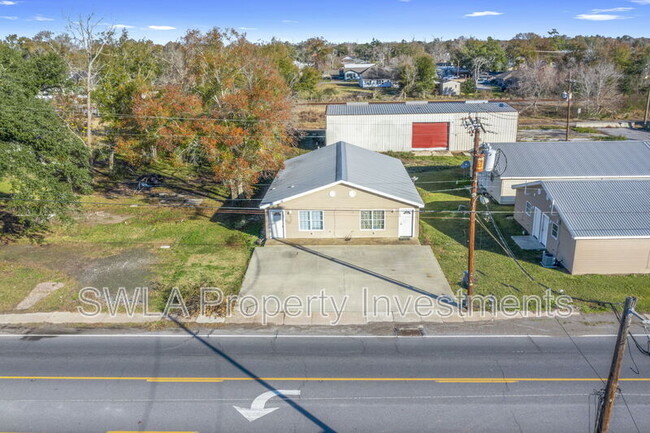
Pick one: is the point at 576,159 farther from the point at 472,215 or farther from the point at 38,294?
the point at 38,294

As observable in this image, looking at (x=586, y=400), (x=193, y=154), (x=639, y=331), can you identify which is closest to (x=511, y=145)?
(x=639, y=331)

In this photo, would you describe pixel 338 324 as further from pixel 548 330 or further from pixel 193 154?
pixel 193 154

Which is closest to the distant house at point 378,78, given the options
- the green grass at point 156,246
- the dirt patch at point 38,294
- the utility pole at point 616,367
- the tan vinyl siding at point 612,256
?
the green grass at point 156,246

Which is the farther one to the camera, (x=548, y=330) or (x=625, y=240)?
(x=625, y=240)

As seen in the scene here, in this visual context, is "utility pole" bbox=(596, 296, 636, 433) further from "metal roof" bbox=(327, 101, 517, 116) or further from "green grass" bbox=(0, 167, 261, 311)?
"metal roof" bbox=(327, 101, 517, 116)

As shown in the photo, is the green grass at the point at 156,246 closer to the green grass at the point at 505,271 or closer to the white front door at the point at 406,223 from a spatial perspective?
the white front door at the point at 406,223

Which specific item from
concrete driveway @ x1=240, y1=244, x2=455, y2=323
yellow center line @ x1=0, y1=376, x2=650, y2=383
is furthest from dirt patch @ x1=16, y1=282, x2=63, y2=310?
concrete driveway @ x1=240, y1=244, x2=455, y2=323
